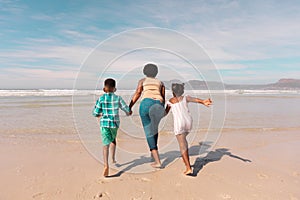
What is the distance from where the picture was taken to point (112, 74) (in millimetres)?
4762

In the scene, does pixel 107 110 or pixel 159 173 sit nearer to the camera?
pixel 107 110

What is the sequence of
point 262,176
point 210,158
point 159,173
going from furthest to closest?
point 210,158
point 159,173
point 262,176

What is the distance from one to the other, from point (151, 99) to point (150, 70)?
512mm

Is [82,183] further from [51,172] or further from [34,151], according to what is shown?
[34,151]

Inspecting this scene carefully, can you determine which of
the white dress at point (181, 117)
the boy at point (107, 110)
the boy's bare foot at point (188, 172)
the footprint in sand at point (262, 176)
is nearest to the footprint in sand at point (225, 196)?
the boy's bare foot at point (188, 172)

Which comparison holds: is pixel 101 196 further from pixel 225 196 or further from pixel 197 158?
pixel 197 158

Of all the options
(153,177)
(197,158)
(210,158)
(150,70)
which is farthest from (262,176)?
(150,70)

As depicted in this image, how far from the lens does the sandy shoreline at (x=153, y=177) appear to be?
3.42 m

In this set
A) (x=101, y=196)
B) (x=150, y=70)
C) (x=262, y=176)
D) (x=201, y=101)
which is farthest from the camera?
(x=150, y=70)

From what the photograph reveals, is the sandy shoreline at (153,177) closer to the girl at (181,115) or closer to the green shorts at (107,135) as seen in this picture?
the girl at (181,115)

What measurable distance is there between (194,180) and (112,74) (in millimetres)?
2433

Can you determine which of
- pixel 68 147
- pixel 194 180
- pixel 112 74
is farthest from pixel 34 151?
pixel 194 180

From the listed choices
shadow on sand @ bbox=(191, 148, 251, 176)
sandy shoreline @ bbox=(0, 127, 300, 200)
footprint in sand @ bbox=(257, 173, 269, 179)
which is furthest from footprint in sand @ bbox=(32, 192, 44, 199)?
footprint in sand @ bbox=(257, 173, 269, 179)

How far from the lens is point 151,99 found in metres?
4.28
